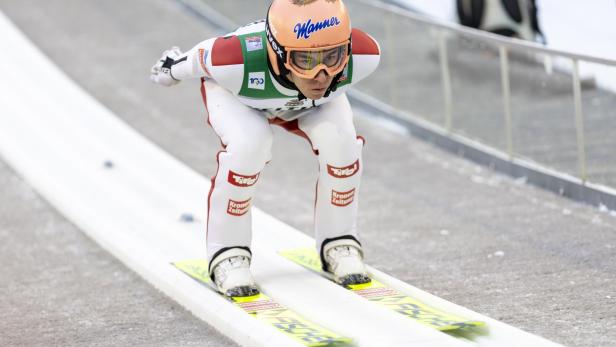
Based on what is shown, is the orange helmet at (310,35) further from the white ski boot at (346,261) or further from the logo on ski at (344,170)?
the white ski boot at (346,261)

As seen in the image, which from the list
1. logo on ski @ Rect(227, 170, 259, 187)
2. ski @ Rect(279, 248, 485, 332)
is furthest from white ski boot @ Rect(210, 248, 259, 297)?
ski @ Rect(279, 248, 485, 332)

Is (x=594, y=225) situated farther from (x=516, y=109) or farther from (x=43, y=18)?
(x=43, y=18)

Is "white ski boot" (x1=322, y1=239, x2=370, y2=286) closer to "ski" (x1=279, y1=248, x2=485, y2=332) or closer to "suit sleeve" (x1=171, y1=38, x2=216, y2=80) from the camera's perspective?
"ski" (x1=279, y1=248, x2=485, y2=332)

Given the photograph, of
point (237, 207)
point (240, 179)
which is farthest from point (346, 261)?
point (240, 179)

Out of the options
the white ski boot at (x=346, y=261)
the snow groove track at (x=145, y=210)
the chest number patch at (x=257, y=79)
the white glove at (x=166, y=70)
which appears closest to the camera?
the snow groove track at (x=145, y=210)

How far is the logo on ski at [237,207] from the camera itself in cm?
562

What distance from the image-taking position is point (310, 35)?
17.1ft

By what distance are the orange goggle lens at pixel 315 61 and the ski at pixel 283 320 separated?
1107 mm

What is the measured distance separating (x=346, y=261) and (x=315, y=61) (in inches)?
44.8

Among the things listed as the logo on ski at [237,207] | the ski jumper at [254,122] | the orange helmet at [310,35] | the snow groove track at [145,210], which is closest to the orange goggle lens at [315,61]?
the orange helmet at [310,35]

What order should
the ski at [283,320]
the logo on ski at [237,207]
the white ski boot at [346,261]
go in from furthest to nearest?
the white ski boot at [346,261], the logo on ski at [237,207], the ski at [283,320]

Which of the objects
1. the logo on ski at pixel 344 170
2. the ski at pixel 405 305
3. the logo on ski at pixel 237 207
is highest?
the logo on ski at pixel 344 170

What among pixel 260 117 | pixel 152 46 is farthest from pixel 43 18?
pixel 260 117

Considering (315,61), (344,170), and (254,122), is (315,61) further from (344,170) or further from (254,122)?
(344,170)
